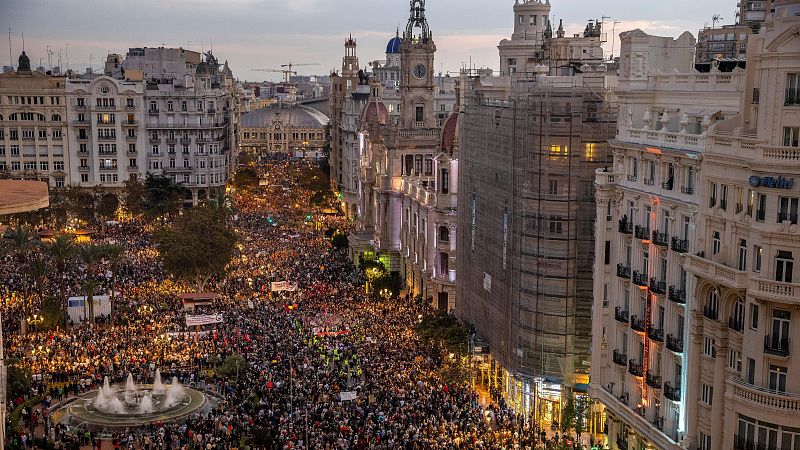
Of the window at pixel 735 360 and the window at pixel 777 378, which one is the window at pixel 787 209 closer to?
the window at pixel 777 378

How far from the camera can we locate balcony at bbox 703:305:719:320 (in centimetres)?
3431

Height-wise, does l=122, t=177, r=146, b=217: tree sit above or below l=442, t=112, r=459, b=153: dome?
below

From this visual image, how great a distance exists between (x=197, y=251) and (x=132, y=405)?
2759 cm

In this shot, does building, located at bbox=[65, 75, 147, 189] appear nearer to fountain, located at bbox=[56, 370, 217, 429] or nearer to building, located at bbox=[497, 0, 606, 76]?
building, located at bbox=[497, 0, 606, 76]

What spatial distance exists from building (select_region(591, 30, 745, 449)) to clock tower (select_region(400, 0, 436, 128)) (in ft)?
171

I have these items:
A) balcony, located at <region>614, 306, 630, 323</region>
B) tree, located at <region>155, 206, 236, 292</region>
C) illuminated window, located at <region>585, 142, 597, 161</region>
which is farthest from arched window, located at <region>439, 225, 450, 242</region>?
balcony, located at <region>614, 306, 630, 323</region>

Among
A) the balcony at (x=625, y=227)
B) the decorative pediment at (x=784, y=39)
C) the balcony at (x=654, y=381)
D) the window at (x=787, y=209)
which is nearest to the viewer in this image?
the decorative pediment at (x=784, y=39)

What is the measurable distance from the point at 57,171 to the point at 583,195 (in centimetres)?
9075

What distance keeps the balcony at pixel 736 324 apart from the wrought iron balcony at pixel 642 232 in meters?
7.04

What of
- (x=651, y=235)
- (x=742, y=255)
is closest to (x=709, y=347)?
(x=742, y=255)

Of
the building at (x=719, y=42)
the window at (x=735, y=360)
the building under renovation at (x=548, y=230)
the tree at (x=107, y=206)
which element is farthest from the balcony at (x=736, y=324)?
the tree at (x=107, y=206)

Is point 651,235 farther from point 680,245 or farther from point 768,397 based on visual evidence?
point 768,397

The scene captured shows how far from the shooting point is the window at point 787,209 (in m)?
31.2

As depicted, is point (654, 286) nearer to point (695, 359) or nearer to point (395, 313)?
point (695, 359)
